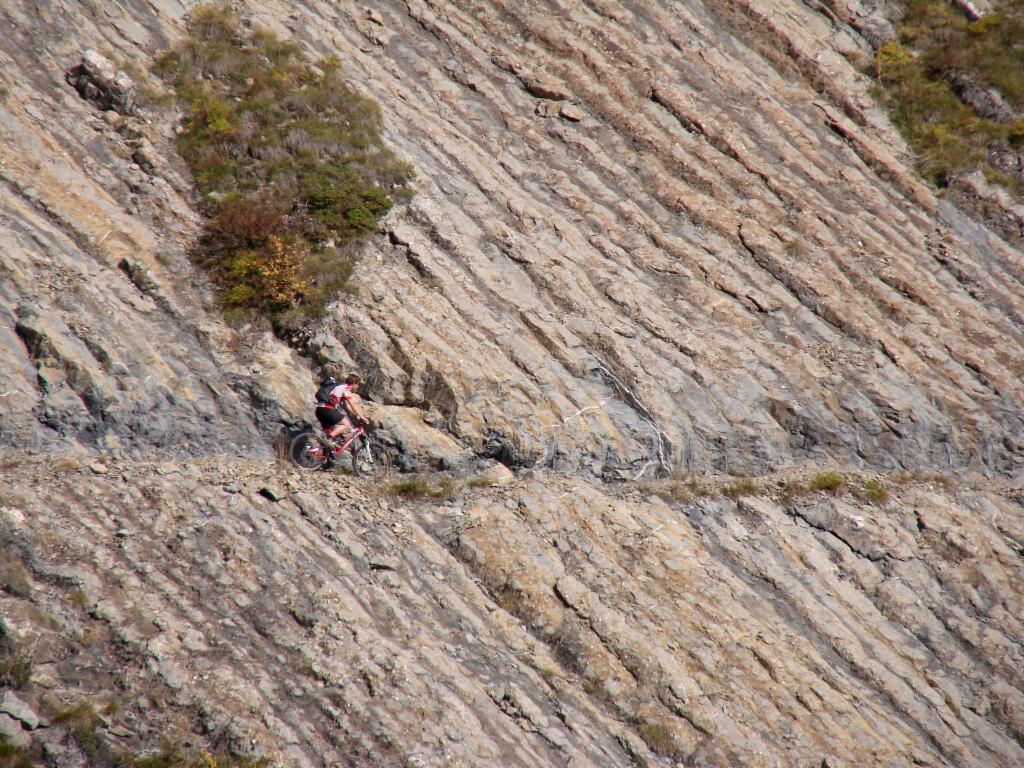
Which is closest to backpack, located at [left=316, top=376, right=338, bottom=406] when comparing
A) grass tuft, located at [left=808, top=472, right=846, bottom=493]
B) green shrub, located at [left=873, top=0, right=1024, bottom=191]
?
grass tuft, located at [left=808, top=472, right=846, bottom=493]

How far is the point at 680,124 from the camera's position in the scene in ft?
61.3

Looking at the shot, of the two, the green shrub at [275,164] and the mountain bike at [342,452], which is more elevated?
the green shrub at [275,164]

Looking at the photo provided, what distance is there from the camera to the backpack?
12711 millimetres

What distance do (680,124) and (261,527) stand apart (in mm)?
15219

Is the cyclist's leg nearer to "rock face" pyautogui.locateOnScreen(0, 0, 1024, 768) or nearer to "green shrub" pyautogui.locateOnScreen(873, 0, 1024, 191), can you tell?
"rock face" pyautogui.locateOnScreen(0, 0, 1024, 768)

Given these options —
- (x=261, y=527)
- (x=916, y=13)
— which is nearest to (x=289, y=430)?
(x=261, y=527)

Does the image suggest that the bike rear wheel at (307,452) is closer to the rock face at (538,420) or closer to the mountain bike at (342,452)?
the mountain bike at (342,452)

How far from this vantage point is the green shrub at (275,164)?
45.8ft

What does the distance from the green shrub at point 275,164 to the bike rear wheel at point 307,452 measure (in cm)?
251

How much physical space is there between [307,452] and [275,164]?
7138mm

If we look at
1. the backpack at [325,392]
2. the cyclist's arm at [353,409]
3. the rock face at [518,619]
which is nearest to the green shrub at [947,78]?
the rock face at [518,619]

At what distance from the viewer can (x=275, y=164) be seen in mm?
15391

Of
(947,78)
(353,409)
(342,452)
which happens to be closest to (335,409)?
(353,409)

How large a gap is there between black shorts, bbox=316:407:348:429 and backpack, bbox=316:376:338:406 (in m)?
0.14
